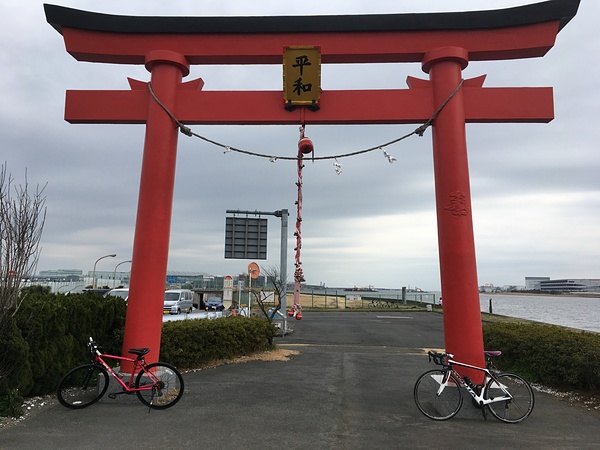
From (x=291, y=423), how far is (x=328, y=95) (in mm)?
4728

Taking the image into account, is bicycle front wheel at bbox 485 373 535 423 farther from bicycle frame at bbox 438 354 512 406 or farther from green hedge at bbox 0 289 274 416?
green hedge at bbox 0 289 274 416

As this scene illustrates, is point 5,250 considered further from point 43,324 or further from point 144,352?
point 144,352

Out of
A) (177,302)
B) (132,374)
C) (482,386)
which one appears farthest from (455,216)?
(177,302)

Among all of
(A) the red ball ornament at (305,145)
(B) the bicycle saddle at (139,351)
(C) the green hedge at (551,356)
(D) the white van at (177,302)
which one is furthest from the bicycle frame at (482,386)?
(D) the white van at (177,302)

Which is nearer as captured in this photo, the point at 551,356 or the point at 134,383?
the point at 134,383

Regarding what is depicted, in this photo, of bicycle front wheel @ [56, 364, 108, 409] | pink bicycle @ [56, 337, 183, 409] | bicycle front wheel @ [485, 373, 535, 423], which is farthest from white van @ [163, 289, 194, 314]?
bicycle front wheel @ [485, 373, 535, 423]

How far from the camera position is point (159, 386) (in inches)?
222

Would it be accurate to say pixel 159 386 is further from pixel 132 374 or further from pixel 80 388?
pixel 80 388

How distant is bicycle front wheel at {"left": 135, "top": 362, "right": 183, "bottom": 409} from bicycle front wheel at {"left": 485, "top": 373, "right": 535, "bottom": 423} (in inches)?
161

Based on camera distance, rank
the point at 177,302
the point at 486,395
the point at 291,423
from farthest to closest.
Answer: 1. the point at 177,302
2. the point at 486,395
3. the point at 291,423

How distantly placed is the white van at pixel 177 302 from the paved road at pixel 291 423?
54.7 feet

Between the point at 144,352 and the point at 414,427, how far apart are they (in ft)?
11.8

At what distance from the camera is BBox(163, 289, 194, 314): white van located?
76.3 feet

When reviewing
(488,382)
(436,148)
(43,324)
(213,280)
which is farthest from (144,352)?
(213,280)
